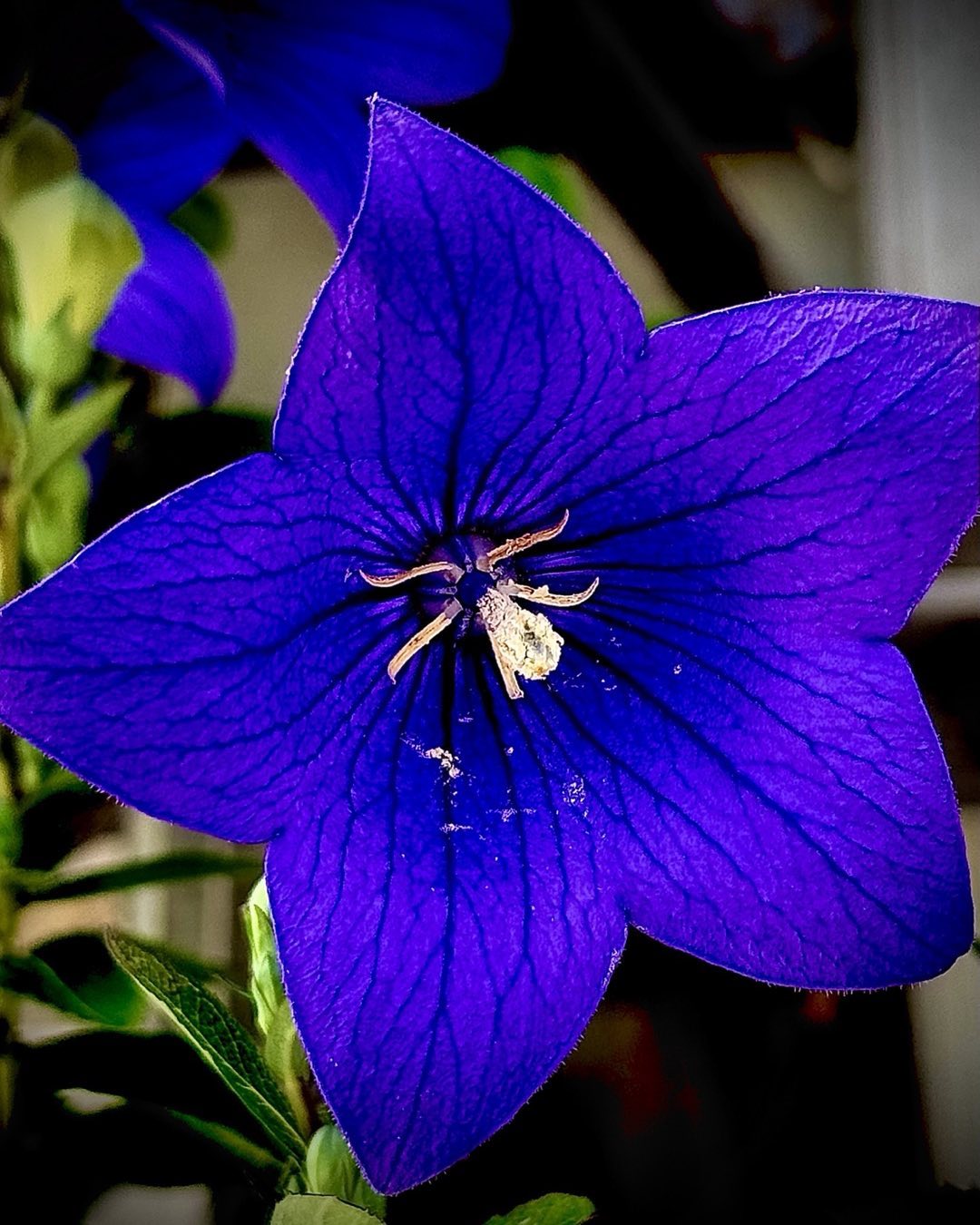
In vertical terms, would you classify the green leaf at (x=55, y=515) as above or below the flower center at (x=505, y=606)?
above

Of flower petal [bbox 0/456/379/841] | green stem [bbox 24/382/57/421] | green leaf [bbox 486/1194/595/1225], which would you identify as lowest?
green leaf [bbox 486/1194/595/1225]

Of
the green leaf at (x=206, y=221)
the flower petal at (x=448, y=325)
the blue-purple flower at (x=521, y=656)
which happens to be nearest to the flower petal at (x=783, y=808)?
the blue-purple flower at (x=521, y=656)

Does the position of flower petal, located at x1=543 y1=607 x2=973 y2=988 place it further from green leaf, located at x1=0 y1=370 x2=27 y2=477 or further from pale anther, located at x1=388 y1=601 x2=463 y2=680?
green leaf, located at x1=0 y1=370 x2=27 y2=477

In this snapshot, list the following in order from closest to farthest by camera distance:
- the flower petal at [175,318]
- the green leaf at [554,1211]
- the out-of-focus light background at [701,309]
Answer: the green leaf at [554,1211] < the flower petal at [175,318] < the out-of-focus light background at [701,309]

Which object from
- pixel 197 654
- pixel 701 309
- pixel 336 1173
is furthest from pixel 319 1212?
pixel 701 309

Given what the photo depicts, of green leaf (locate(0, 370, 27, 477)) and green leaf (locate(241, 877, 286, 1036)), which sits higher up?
green leaf (locate(0, 370, 27, 477))

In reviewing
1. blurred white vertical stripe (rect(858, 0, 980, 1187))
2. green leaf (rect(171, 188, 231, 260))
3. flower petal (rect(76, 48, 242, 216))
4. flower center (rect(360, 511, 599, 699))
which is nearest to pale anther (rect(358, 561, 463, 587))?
flower center (rect(360, 511, 599, 699))

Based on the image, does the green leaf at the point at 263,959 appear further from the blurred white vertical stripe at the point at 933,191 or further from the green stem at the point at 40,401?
the blurred white vertical stripe at the point at 933,191

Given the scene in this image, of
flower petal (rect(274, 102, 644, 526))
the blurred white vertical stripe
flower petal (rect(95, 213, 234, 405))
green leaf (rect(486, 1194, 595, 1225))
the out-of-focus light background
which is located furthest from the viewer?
the blurred white vertical stripe
